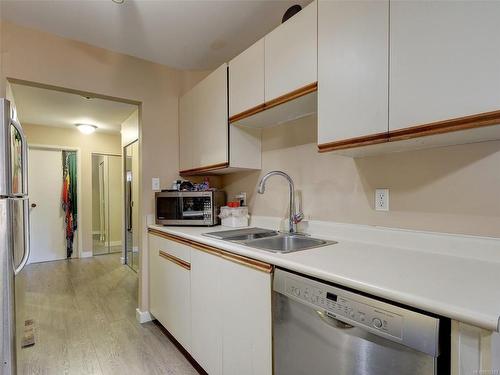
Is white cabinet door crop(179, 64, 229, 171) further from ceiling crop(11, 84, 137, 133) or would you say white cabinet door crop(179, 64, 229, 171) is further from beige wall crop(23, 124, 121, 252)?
beige wall crop(23, 124, 121, 252)

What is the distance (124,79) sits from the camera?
228cm

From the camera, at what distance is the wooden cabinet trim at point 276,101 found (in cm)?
132

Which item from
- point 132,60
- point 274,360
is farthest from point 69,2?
point 274,360

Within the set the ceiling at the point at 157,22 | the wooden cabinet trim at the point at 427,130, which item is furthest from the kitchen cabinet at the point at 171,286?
the ceiling at the point at 157,22

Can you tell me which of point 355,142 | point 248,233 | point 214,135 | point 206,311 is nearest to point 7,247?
point 206,311

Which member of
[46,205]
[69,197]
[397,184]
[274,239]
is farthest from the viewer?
[69,197]

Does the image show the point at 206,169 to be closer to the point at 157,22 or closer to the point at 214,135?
the point at 214,135

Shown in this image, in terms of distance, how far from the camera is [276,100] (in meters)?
1.50

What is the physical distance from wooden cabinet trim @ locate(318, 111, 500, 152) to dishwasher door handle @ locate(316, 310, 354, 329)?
2.29 feet

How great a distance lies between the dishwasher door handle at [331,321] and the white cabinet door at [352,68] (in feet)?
2.38

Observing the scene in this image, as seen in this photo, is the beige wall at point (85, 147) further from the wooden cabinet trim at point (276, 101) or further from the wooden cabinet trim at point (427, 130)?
the wooden cabinet trim at point (427, 130)

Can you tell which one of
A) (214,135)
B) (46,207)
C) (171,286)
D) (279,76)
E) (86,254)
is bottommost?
(86,254)

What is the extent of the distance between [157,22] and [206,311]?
1960 mm

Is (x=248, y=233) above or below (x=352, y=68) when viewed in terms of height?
below
